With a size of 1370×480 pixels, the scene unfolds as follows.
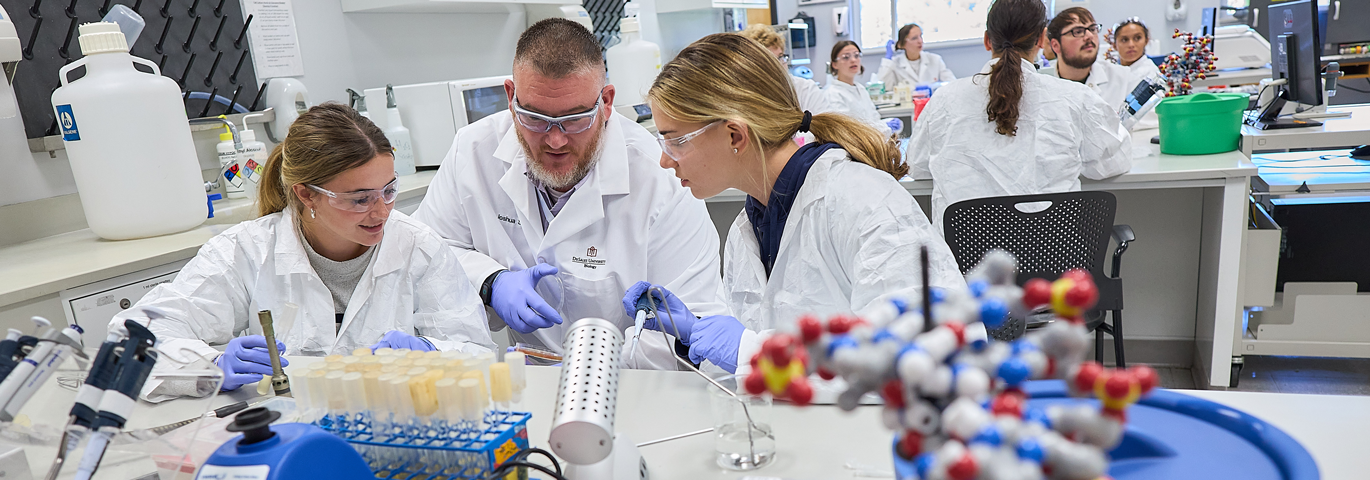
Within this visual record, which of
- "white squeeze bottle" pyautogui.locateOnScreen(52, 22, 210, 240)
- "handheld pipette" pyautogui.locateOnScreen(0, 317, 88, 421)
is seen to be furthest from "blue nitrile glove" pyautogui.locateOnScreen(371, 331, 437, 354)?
"white squeeze bottle" pyautogui.locateOnScreen(52, 22, 210, 240)

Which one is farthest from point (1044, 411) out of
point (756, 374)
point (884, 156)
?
point (884, 156)

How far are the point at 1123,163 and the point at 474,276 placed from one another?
1.98 metres

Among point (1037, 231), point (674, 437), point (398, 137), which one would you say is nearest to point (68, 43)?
point (398, 137)

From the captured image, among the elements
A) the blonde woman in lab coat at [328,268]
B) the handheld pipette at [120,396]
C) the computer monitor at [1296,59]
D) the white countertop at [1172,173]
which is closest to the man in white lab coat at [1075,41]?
the computer monitor at [1296,59]

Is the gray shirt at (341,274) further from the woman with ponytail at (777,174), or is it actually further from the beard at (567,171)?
the woman with ponytail at (777,174)

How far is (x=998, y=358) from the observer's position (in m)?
0.43

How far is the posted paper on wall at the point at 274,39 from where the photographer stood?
2.90 m

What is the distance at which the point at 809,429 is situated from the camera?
1.05 metres

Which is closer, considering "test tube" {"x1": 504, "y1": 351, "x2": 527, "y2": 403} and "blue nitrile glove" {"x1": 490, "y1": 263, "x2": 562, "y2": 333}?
"test tube" {"x1": 504, "y1": 351, "x2": 527, "y2": 403}

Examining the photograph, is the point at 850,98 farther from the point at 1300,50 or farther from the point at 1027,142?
the point at 1027,142

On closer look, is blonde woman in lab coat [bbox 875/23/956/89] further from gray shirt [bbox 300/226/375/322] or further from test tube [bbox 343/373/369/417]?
test tube [bbox 343/373/369/417]

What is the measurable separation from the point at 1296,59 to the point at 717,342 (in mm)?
2797

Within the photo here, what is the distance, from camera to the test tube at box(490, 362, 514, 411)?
0.91 m

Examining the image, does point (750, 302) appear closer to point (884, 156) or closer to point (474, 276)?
point (884, 156)
